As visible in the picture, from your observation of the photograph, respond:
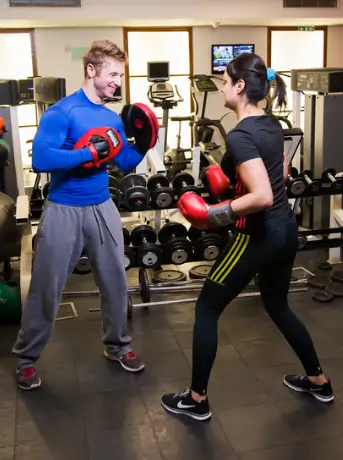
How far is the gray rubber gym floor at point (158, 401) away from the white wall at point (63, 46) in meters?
5.33

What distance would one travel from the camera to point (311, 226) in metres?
5.11

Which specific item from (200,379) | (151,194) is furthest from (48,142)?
(151,194)

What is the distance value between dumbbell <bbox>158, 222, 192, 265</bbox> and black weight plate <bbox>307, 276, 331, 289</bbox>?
874mm

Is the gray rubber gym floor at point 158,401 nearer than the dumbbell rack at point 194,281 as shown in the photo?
Yes

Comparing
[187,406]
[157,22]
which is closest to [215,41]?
[157,22]

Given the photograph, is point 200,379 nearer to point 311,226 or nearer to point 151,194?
point 151,194

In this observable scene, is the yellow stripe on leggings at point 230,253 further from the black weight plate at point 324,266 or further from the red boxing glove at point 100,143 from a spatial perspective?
the black weight plate at point 324,266

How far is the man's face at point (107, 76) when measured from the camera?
2316 millimetres

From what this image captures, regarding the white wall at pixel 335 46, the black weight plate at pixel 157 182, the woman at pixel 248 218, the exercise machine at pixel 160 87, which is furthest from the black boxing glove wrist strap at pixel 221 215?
the white wall at pixel 335 46

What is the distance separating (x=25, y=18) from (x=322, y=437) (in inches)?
239

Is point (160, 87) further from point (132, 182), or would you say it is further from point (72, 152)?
point (72, 152)

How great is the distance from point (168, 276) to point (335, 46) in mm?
6368

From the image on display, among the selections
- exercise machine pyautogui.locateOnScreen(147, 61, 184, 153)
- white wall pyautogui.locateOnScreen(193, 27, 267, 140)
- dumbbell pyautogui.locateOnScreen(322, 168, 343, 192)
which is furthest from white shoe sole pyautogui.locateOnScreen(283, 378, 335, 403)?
white wall pyautogui.locateOnScreen(193, 27, 267, 140)

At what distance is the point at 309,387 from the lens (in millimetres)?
2461
